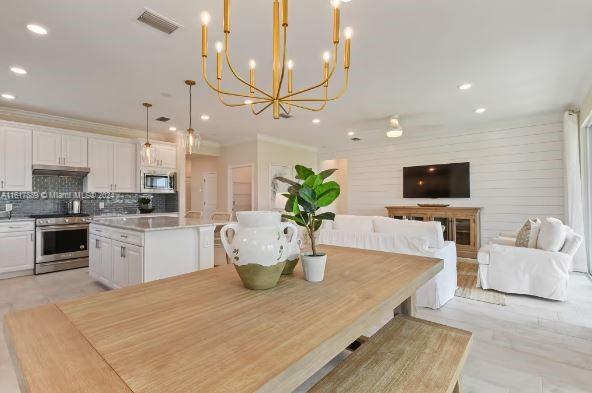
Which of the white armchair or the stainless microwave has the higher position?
the stainless microwave

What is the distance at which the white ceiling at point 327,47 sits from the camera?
7.56ft

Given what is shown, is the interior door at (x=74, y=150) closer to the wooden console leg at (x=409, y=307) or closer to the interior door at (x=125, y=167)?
the interior door at (x=125, y=167)

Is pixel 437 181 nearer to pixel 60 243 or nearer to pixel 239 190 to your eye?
pixel 239 190

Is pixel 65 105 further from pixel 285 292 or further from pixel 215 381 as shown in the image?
pixel 215 381

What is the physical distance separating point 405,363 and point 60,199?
6.21 metres

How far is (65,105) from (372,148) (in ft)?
20.1

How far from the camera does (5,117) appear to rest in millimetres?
4699

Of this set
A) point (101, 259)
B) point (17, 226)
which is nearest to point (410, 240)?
point (101, 259)

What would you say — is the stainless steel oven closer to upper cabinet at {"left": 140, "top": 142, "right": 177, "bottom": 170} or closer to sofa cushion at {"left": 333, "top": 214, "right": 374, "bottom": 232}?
upper cabinet at {"left": 140, "top": 142, "right": 177, "bottom": 170}

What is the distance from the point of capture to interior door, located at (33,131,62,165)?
4.71 metres

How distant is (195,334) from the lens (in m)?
0.79

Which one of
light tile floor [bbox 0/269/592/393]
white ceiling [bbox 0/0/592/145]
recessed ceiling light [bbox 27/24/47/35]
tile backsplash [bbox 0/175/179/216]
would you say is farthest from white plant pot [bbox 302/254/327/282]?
tile backsplash [bbox 0/175/179/216]

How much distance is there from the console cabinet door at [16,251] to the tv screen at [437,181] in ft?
22.9

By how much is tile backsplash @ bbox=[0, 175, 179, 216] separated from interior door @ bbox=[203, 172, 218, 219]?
6.69ft
